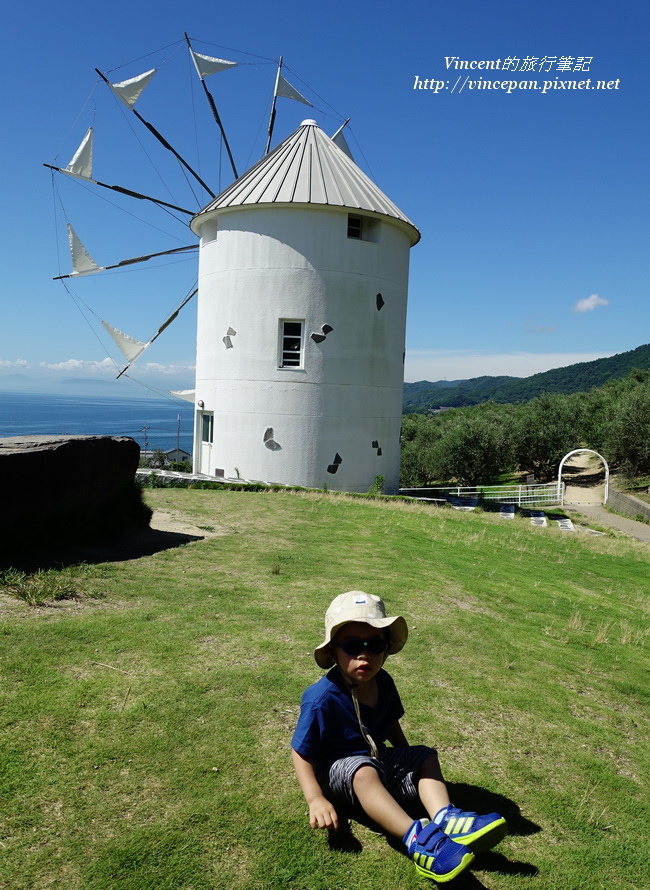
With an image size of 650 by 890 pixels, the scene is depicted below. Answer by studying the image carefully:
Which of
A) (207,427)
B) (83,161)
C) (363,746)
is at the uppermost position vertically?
(83,161)

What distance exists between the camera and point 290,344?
773 inches

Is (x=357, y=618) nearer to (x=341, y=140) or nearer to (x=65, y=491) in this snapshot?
(x=65, y=491)

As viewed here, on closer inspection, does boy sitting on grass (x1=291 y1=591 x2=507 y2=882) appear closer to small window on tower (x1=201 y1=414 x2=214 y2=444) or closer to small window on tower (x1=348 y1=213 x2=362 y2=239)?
small window on tower (x1=201 y1=414 x2=214 y2=444)

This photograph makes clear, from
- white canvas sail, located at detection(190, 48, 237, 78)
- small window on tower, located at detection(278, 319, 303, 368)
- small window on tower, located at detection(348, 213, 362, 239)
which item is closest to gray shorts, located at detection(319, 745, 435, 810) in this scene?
small window on tower, located at detection(278, 319, 303, 368)

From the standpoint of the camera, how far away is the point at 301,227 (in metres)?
19.3

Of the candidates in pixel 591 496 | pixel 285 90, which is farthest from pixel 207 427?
pixel 591 496

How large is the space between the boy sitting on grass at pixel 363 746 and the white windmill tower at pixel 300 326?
1589cm

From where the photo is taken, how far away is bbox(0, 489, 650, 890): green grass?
9.99ft

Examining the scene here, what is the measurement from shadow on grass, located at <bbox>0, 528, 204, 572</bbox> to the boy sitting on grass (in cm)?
467

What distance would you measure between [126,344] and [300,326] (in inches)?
452

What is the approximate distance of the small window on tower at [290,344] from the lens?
19453 mm

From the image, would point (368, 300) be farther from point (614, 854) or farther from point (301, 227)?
point (614, 854)

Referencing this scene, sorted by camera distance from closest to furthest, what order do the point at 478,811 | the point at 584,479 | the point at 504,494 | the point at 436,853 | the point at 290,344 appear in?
the point at 436,853 → the point at 478,811 → the point at 290,344 → the point at 504,494 → the point at 584,479

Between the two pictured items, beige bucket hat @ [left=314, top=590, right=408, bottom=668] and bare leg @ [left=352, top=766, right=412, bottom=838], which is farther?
beige bucket hat @ [left=314, top=590, right=408, bottom=668]
